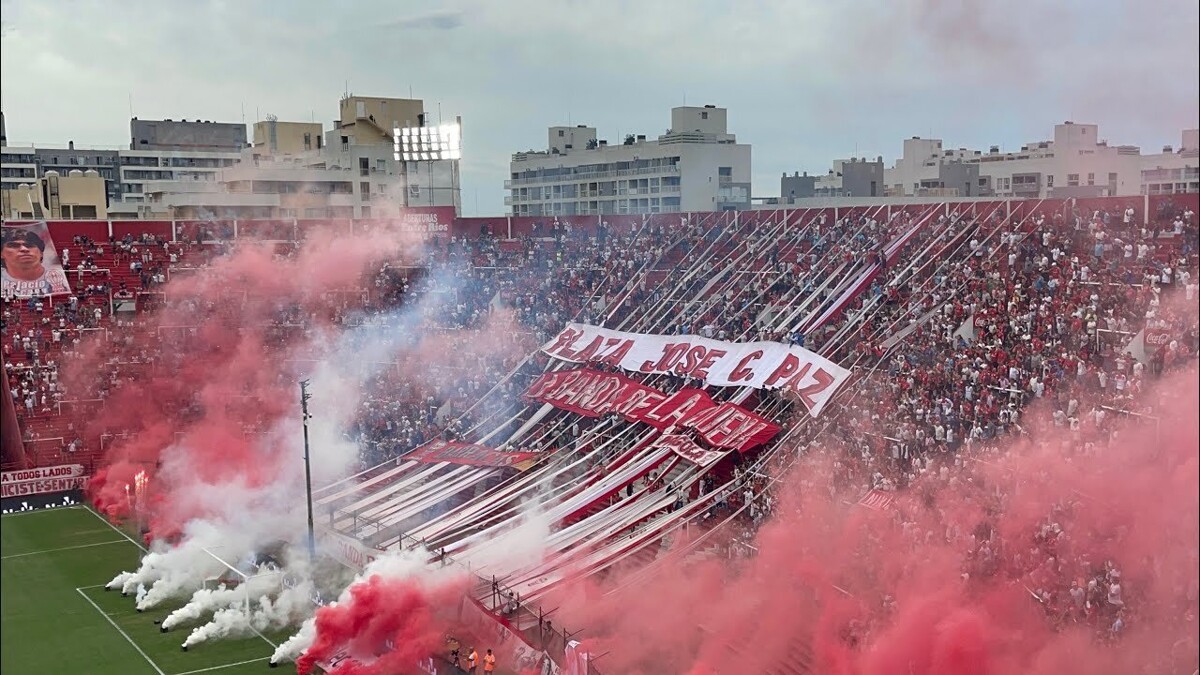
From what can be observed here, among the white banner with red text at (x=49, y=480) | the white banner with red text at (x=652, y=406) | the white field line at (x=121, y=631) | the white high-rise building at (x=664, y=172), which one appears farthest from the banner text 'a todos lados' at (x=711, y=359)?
the white high-rise building at (x=664, y=172)

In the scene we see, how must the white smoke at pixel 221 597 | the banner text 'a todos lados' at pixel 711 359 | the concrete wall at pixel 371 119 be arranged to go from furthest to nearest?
the concrete wall at pixel 371 119 < the banner text 'a todos lados' at pixel 711 359 < the white smoke at pixel 221 597

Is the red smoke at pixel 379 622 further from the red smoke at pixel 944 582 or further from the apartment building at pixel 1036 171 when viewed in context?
the apartment building at pixel 1036 171

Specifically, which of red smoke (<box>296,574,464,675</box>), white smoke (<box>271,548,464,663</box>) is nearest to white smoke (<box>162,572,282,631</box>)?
white smoke (<box>271,548,464,663</box>)

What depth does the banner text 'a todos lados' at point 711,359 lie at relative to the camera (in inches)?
703

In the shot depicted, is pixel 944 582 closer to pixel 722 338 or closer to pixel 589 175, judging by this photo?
pixel 722 338

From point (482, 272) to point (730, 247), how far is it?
23.4 feet

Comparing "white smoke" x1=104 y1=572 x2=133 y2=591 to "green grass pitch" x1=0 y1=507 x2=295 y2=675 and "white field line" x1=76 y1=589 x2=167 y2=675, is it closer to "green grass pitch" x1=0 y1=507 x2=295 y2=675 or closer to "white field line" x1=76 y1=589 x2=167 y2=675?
"green grass pitch" x1=0 y1=507 x2=295 y2=675

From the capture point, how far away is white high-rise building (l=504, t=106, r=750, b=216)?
40.8 m

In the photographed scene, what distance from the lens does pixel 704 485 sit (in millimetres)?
18000

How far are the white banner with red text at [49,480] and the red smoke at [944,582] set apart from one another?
46.7ft

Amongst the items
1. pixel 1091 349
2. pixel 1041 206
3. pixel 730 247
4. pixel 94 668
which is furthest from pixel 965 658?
pixel 730 247

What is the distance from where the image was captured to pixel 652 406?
1998cm

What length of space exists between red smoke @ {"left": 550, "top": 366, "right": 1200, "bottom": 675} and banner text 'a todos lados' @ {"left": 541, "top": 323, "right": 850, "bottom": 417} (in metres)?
1.73

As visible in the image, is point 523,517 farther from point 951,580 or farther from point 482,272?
point 482,272
